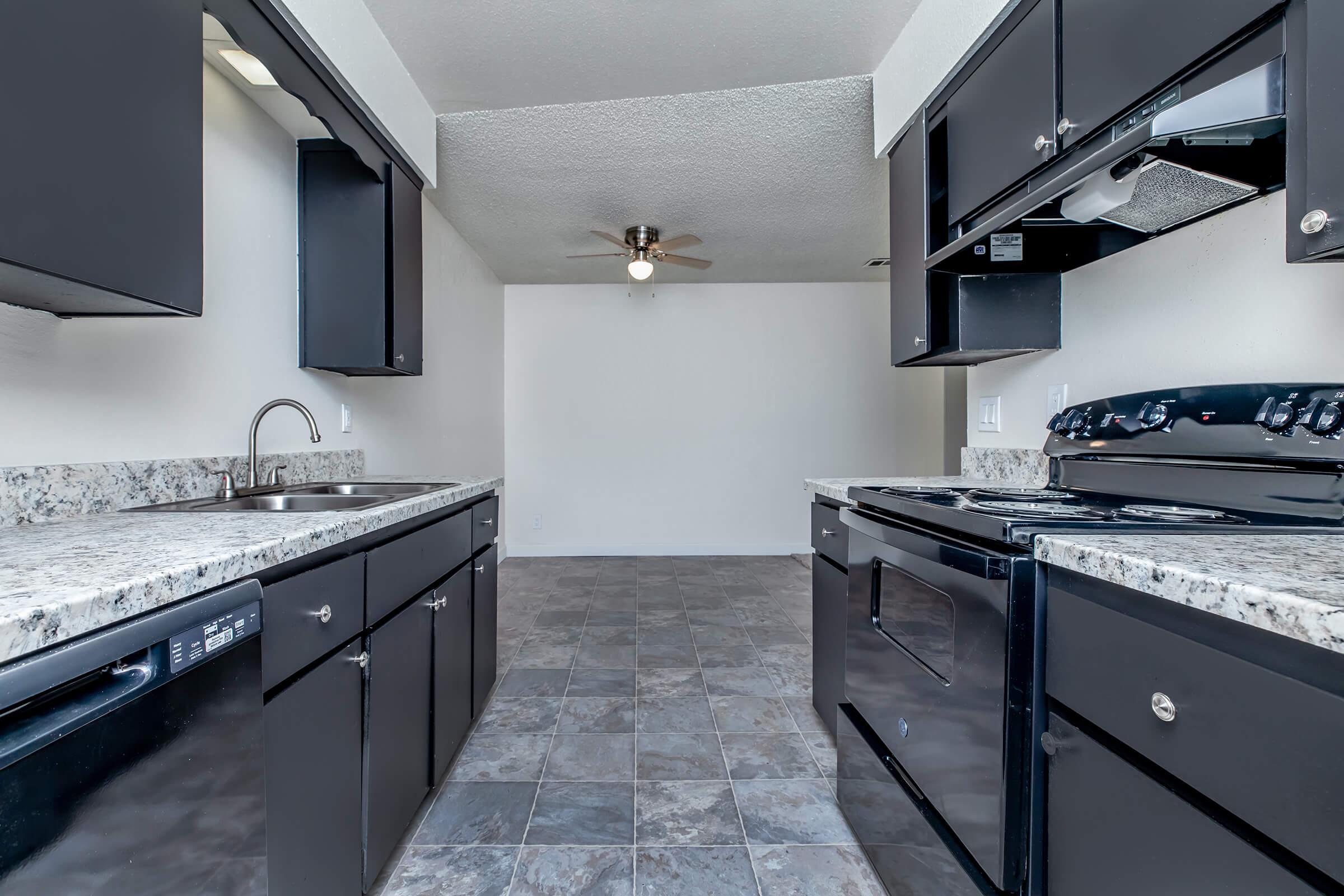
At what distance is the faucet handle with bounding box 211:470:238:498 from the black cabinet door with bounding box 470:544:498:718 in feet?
2.28

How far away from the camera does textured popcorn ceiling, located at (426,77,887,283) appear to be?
239 cm

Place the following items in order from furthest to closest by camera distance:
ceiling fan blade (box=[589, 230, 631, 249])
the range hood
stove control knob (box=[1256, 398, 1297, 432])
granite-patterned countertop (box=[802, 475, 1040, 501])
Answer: ceiling fan blade (box=[589, 230, 631, 249]) < granite-patterned countertop (box=[802, 475, 1040, 501]) < stove control knob (box=[1256, 398, 1297, 432]) < the range hood

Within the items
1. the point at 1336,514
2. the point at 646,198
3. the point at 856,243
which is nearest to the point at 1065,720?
the point at 1336,514

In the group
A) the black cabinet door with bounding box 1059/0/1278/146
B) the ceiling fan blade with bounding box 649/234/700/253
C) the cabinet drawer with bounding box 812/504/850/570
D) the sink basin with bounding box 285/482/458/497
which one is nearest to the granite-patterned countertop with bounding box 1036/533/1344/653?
the black cabinet door with bounding box 1059/0/1278/146

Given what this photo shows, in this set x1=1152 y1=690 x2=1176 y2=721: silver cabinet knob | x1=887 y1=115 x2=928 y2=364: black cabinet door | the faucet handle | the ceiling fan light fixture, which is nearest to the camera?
x1=1152 y1=690 x2=1176 y2=721: silver cabinet knob

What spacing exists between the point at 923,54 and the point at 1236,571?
186 cm

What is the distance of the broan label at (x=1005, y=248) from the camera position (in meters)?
1.55

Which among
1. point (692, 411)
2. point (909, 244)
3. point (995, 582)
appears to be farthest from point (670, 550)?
point (995, 582)

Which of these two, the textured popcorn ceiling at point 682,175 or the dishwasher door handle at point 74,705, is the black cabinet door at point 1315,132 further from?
the textured popcorn ceiling at point 682,175

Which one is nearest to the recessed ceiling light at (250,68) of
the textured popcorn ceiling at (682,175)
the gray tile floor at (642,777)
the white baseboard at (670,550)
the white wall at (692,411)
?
the textured popcorn ceiling at (682,175)

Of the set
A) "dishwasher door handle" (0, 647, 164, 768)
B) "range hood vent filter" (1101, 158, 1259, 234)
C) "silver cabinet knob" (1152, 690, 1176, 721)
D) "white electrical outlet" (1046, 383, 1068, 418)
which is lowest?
"silver cabinet knob" (1152, 690, 1176, 721)

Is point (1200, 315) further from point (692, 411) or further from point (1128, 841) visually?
point (692, 411)

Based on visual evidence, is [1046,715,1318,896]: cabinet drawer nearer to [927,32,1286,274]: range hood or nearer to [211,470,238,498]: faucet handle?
[927,32,1286,274]: range hood

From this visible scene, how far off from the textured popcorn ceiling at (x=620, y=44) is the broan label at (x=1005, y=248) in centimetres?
89
